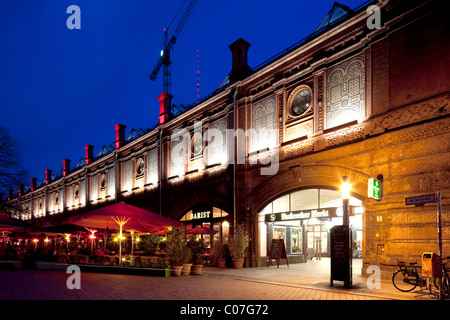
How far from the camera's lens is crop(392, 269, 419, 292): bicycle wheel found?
33.7 feet

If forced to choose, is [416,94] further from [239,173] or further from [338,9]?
[239,173]

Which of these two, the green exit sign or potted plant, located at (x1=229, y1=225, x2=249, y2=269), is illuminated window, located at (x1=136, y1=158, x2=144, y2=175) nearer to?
potted plant, located at (x1=229, y1=225, x2=249, y2=269)

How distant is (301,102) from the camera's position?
17.2 meters

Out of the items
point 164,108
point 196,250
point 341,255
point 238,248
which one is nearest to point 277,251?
point 238,248

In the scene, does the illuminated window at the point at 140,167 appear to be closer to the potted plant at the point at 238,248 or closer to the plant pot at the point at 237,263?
the potted plant at the point at 238,248

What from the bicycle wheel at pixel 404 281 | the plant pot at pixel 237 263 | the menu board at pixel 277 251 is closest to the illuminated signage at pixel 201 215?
the plant pot at pixel 237 263

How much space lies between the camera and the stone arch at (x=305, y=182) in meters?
14.0

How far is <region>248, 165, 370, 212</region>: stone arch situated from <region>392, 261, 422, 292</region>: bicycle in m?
3.24

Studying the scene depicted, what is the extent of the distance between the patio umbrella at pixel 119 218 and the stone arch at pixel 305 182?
4668mm

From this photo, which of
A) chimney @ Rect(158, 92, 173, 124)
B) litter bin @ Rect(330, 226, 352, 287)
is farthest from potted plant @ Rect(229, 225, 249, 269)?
chimney @ Rect(158, 92, 173, 124)

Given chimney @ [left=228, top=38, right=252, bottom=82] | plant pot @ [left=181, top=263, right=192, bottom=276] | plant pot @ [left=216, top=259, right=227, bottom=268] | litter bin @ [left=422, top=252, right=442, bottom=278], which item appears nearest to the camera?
litter bin @ [left=422, top=252, right=442, bottom=278]

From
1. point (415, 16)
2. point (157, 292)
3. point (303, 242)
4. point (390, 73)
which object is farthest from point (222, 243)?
point (415, 16)

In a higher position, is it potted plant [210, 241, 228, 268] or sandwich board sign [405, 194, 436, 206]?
sandwich board sign [405, 194, 436, 206]

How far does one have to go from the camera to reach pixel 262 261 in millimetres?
18891
